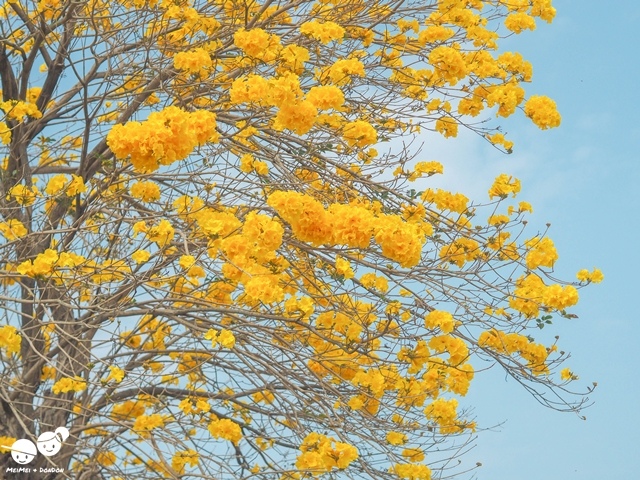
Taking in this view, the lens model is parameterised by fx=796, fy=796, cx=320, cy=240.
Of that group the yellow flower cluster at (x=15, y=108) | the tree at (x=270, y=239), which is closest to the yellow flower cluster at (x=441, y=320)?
the tree at (x=270, y=239)

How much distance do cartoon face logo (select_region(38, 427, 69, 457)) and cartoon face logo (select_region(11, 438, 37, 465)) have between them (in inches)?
4.2

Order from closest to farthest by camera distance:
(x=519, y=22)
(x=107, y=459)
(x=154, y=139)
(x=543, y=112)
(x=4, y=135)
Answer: (x=154, y=139) < (x=543, y=112) < (x=4, y=135) < (x=519, y=22) < (x=107, y=459)

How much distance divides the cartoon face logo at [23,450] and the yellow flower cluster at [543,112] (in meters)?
3.79

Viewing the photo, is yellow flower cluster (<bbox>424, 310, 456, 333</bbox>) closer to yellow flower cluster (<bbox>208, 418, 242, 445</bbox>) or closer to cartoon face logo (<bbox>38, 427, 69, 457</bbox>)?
yellow flower cluster (<bbox>208, 418, 242, 445</bbox>)

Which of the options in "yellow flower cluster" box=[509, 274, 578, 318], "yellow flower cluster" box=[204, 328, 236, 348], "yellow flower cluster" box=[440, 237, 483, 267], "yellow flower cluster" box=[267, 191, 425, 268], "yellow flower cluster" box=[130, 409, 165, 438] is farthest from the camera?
"yellow flower cluster" box=[440, 237, 483, 267]

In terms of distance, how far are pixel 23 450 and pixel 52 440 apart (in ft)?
0.69

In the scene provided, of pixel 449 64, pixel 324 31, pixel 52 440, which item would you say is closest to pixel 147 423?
pixel 52 440

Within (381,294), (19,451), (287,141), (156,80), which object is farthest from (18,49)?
(381,294)

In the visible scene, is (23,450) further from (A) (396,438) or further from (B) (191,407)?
(A) (396,438)

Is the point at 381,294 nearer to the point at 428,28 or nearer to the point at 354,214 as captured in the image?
the point at 354,214

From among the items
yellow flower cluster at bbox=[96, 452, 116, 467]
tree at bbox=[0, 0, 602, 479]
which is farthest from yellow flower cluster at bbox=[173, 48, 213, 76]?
yellow flower cluster at bbox=[96, 452, 116, 467]

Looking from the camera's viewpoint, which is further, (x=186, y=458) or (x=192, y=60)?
(x=186, y=458)

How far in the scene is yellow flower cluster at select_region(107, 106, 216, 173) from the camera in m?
3.02

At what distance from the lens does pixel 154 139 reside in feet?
9.85
